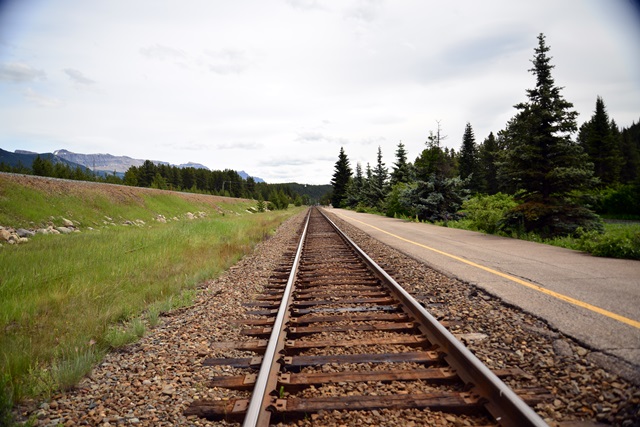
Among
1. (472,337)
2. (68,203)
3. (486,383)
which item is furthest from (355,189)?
(486,383)

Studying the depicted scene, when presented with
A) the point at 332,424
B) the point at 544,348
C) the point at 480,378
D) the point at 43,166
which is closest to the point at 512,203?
the point at 544,348

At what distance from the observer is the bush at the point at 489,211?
13.7 m

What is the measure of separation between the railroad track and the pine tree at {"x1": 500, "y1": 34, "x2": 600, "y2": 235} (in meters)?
9.66

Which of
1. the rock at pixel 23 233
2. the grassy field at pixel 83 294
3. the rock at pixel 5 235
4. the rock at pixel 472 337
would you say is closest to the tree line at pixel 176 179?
the rock at pixel 23 233

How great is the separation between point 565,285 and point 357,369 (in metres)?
4.37

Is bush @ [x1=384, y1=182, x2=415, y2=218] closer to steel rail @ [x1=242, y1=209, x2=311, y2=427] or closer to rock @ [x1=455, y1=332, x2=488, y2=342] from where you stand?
rock @ [x1=455, y1=332, x2=488, y2=342]

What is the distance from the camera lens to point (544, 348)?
3.23 meters

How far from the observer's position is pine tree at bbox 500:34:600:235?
11.1m

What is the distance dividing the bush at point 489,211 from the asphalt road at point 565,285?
4.09 m

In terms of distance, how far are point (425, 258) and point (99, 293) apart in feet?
23.5

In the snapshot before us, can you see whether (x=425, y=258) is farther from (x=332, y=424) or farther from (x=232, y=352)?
(x=332, y=424)

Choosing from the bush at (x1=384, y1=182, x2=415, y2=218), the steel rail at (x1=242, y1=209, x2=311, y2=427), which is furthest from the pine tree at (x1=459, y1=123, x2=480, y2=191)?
the steel rail at (x1=242, y1=209, x2=311, y2=427)

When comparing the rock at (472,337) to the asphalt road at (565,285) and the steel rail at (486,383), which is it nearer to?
the steel rail at (486,383)

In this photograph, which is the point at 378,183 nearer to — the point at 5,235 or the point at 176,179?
the point at 5,235
